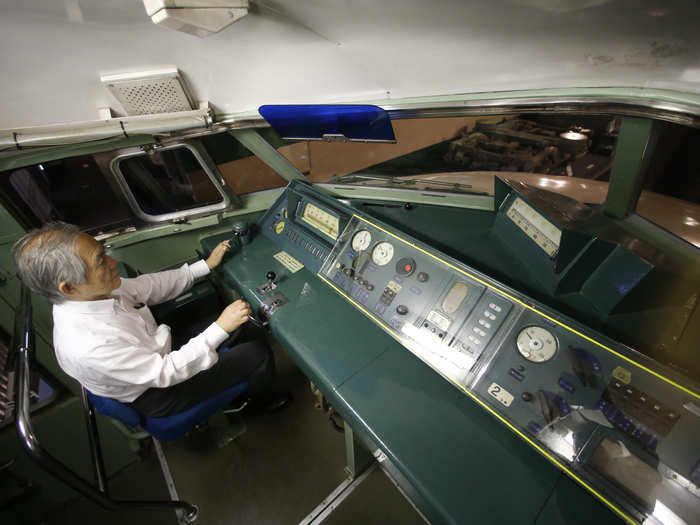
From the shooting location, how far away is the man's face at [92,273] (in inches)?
45.9

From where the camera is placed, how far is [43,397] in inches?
67.8

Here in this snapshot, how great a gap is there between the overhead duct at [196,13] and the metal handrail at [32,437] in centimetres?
129

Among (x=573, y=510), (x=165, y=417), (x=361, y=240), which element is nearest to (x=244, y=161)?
(x=361, y=240)

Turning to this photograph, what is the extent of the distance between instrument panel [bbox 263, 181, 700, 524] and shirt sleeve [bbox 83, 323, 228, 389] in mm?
734

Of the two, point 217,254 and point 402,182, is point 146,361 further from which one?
point 402,182

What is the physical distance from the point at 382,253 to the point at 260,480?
67.2 inches

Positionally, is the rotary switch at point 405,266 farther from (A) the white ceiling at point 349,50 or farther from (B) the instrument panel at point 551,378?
(A) the white ceiling at point 349,50

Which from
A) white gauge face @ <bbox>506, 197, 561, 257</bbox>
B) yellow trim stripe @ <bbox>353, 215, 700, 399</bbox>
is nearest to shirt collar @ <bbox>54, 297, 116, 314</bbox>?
yellow trim stripe @ <bbox>353, 215, 700, 399</bbox>

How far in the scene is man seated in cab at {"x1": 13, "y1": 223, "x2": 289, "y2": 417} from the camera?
3.72 feet

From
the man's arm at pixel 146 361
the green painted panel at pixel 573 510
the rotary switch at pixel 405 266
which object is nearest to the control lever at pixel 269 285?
the man's arm at pixel 146 361

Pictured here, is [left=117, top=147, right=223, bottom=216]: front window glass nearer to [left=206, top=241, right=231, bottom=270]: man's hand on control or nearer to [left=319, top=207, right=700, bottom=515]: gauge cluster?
[left=206, top=241, right=231, bottom=270]: man's hand on control

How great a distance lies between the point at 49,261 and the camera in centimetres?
111

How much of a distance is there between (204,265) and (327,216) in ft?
2.79

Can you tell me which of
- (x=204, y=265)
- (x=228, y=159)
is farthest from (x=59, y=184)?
(x=204, y=265)
